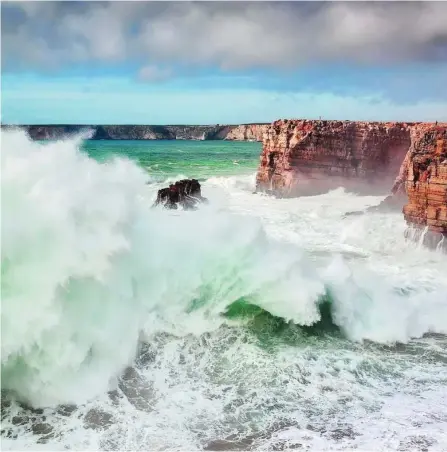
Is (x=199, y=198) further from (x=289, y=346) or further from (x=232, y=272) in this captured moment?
(x=289, y=346)

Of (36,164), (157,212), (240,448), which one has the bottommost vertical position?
(240,448)

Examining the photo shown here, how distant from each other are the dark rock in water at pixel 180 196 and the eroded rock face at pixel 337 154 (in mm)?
7617

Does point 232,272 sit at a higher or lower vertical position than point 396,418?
higher

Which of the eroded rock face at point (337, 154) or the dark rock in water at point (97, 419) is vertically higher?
the eroded rock face at point (337, 154)

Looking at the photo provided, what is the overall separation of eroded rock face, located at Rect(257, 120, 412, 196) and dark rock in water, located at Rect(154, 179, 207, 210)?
762 cm

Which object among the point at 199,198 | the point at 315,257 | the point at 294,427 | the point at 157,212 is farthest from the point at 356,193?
the point at 294,427

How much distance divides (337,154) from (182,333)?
19489 mm

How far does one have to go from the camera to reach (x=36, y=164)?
827 cm

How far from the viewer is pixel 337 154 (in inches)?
1029

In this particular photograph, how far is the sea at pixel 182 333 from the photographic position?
622 centimetres

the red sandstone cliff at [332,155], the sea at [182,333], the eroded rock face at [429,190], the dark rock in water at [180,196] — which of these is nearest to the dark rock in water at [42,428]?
the sea at [182,333]

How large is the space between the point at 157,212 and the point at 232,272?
82.5 inches

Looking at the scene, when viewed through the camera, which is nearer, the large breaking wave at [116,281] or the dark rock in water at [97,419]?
the dark rock in water at [97,419]

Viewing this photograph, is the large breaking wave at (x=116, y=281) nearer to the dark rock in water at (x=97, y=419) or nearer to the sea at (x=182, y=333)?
the sea at (x=182, y=333)
